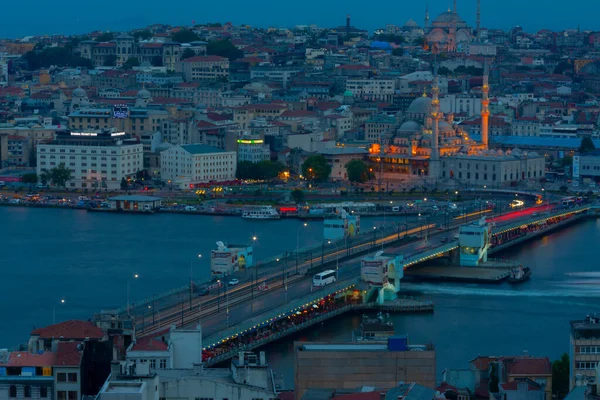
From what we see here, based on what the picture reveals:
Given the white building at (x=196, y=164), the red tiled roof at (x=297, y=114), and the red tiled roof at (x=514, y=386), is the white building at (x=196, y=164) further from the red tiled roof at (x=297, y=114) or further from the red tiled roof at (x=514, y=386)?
the red tiled roof at (x=514, y=386)

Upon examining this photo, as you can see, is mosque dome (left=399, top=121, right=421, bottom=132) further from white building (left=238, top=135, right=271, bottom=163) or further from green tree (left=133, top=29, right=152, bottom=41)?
green tree (left=133, top=29, right=152, bottom=41)

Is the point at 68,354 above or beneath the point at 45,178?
beneath

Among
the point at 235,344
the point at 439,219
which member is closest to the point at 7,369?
the point at 235,344

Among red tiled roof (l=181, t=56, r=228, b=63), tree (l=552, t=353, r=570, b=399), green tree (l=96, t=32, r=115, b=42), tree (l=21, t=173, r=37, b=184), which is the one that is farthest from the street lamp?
green tree (l=96, t=32, r=115, b=42)

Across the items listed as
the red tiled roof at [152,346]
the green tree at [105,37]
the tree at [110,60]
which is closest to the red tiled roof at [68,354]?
the red tiled roof at [152,346]

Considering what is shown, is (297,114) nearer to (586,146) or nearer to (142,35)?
(586,146)

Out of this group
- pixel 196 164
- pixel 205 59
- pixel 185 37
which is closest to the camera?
pixel 196 164

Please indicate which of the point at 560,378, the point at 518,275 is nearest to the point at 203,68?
the point at 518,275
